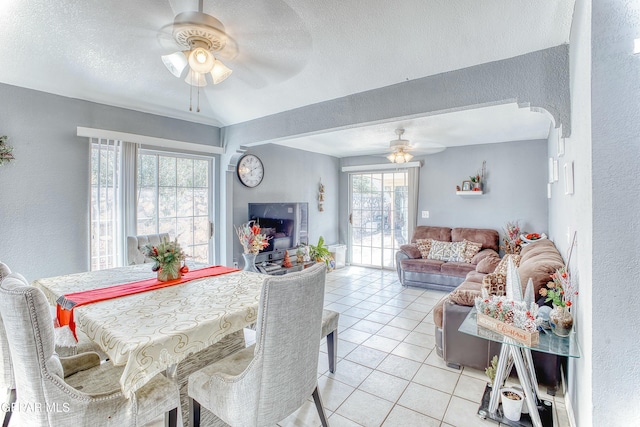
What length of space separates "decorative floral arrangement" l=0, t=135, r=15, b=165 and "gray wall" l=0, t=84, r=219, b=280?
1.8 inches

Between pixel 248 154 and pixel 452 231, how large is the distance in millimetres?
3682

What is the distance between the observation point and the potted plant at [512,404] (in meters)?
1.88

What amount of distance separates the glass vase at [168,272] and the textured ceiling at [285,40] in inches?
58.1

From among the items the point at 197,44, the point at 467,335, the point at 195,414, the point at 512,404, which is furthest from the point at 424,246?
the point at 197,44

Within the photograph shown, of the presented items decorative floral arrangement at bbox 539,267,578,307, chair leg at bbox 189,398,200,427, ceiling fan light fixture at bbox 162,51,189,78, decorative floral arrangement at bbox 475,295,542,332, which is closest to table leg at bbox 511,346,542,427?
decorative floral arrangement at bbox 475,295,542,332

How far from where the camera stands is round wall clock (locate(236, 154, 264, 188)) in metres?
4.73

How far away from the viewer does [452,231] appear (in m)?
5.41

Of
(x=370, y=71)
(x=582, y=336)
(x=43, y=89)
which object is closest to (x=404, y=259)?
(x=370, y=71)

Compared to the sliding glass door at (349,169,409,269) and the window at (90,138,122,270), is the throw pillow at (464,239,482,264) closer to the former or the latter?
the sliding glass door at (349,169,409,269)

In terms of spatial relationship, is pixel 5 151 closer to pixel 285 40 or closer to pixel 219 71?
pixel 219 71

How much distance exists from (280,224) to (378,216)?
2.31 m

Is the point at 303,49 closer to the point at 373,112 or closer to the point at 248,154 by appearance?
the point at 373,112

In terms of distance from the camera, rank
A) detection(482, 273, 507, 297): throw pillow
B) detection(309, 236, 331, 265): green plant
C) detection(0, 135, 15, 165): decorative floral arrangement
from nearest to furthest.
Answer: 1. detection(482, 273, 507, 297): throw pillow
2. detection(0, 135, 15, 165): decorative floral arrangement
3. detection(309, 236, 331, 265): green plant

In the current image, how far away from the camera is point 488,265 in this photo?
4176 mm
